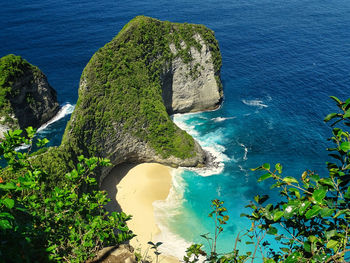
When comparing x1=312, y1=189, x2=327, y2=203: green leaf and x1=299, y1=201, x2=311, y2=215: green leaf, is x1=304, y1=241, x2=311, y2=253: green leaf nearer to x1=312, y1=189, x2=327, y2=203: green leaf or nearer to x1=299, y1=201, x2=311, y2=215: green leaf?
x1=299, y1=201, x2=311, y2=215: green leaf

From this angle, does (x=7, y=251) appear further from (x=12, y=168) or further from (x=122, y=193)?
(x=122, y=193)

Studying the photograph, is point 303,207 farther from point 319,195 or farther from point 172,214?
point 172,214

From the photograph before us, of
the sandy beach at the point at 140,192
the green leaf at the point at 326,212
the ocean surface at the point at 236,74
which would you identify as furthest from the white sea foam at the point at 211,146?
the green leaf at the point at 326,212

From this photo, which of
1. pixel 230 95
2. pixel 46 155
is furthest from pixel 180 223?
pixel 230 95

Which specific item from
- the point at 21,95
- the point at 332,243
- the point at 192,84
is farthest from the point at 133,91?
the point at 332,243

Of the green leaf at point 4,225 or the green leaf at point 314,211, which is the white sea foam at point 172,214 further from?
the green leaf at point 4,225
